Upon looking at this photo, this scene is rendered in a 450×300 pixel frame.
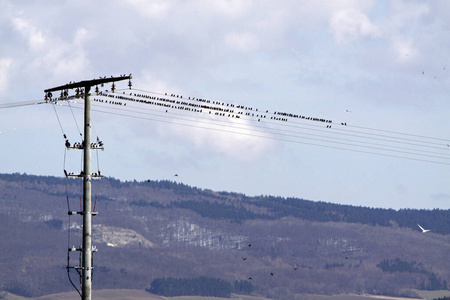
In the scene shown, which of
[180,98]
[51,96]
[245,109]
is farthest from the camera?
[245,109]

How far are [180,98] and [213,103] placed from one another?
8892 millimetres

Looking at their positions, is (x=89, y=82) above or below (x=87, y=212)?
above

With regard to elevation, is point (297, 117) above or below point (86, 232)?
above

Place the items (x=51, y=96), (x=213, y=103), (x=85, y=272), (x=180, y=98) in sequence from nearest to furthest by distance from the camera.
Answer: (x=85, y=272), (x=51, y=96), (x=180, y=98), (x=213, y=103)

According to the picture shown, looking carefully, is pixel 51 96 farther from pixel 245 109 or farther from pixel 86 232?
pixel 245 109

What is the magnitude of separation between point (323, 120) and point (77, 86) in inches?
2194

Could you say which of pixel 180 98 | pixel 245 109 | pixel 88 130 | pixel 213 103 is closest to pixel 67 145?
pixel 88 130

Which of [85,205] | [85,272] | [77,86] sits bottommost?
[85,272]

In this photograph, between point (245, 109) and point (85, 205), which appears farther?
point (245, 109)

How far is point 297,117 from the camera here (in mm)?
119312

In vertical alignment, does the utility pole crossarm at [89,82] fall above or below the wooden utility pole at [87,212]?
above

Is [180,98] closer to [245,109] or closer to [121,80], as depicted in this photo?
[245,109]

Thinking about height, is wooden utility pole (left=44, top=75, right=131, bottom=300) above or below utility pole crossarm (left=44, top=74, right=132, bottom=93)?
below

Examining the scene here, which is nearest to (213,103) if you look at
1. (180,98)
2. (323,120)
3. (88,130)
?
(180,98)
